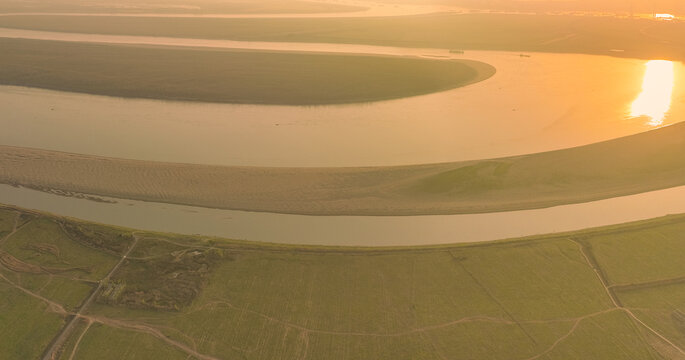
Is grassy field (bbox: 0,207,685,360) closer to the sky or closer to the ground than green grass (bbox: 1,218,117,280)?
closer to the ground

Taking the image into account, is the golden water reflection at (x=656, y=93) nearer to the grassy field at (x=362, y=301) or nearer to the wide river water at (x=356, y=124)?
the wide river water at (x=356, y=124)

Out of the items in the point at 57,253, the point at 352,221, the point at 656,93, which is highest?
the point at 57,253

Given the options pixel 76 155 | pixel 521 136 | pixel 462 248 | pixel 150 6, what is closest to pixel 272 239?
pixel 462 248

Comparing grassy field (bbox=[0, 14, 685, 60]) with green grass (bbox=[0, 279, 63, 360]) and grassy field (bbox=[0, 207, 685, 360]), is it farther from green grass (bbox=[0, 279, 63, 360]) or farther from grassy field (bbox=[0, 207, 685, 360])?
green grass (bbox=[0, 279, 63, 360])

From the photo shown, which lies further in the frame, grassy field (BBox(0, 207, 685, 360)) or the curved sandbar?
the curved sandbar

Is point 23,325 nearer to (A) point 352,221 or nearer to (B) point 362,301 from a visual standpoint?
(B) point 362,301

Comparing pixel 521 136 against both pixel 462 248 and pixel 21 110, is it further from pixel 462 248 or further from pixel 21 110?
pixel 21 110

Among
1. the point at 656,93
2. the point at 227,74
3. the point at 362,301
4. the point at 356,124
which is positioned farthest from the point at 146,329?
the point at 656,93

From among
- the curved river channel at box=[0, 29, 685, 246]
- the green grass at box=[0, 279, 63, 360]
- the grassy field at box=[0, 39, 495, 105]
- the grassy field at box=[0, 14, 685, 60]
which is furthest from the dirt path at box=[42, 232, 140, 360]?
the grassy field at box=[0, 14, 685, 60]
